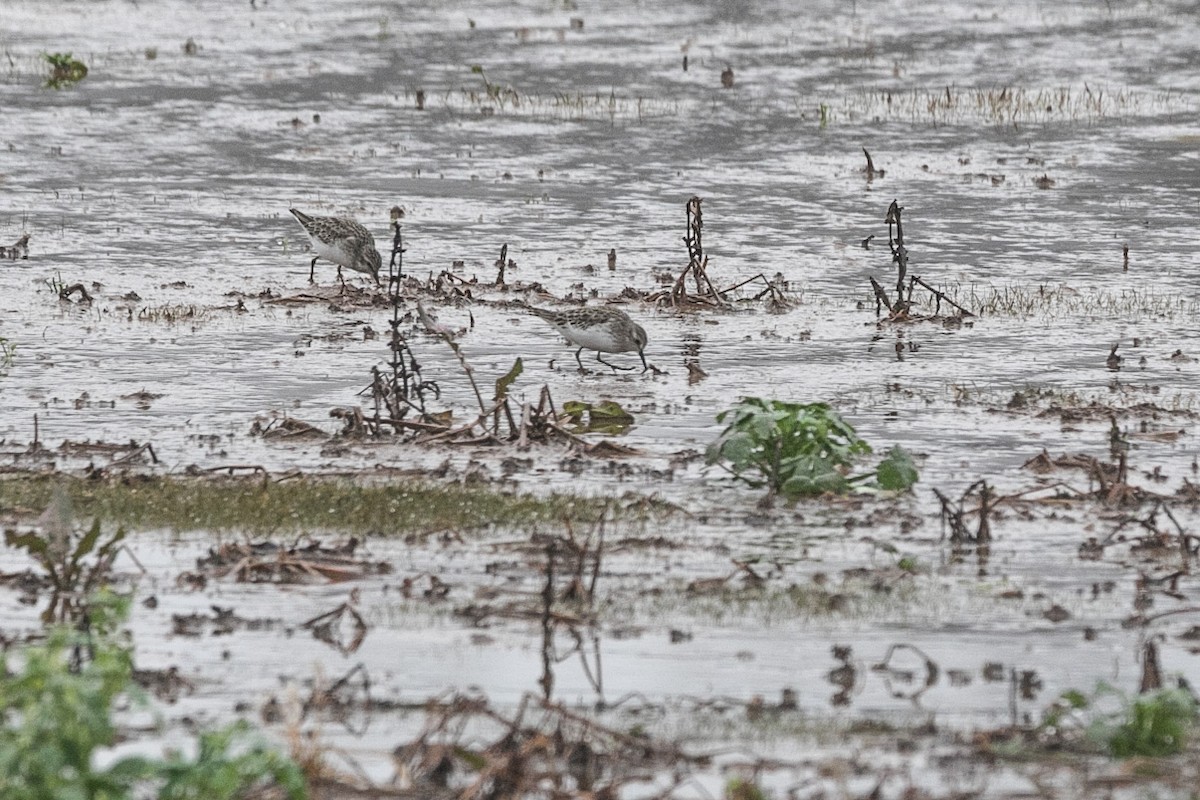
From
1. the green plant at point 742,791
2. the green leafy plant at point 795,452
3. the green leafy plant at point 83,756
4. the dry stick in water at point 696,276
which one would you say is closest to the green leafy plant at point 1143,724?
the green plant at point 742,791

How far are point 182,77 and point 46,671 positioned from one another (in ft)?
78.2

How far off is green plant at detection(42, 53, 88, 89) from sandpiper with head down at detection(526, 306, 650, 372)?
15.6 m

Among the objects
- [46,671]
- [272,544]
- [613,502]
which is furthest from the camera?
[613,502]

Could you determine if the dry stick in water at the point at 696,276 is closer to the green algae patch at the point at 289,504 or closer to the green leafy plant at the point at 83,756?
the green algae patch at the point at 289,504

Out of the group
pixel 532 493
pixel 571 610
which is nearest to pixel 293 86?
pixel 532 493

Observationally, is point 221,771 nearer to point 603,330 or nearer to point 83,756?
point 83,756

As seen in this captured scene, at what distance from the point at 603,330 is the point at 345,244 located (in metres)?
3.43

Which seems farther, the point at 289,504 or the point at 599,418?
the point at 599,418

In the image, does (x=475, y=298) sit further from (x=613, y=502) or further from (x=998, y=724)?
(x=998, y=724)

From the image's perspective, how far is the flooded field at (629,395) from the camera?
717 centimetres

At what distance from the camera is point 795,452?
33.3 ft

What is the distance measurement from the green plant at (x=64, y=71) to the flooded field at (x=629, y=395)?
1.16 ft

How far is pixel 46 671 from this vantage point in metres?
5.40

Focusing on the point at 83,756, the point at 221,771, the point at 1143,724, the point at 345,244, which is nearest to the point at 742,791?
the point at 1143,724
